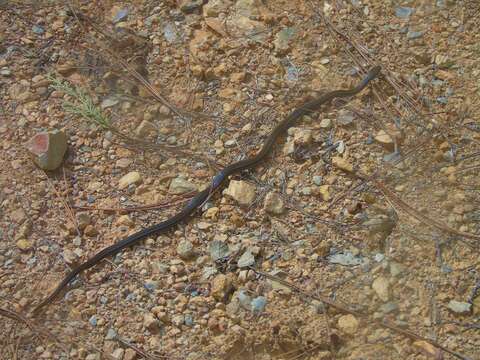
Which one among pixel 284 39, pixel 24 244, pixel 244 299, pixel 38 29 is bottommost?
pixel 24 244

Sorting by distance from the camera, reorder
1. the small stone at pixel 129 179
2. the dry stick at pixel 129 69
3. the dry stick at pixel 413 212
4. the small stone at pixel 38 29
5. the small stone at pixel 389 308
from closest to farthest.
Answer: the small stone at pixel 389 308, the dry stick at pixel 413 212, the small stone at pixel 129 179, the dry stick at pixel 129 69, the small stone at pixel 38 29

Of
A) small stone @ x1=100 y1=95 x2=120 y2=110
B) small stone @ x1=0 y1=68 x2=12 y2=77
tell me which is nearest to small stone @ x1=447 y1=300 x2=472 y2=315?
small stone @ x1=100 y1=95 x2=120 y2=110

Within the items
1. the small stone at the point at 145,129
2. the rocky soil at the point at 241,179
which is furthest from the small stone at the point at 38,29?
the small stone at the point at 145,129

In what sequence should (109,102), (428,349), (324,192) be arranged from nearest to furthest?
(428,349), (324,192), (109,102)

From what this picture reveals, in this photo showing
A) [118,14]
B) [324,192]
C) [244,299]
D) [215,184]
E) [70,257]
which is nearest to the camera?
[244,299]

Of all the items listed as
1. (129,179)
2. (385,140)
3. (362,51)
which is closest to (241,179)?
(129,179)

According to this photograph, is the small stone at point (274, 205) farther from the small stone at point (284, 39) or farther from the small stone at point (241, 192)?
the small stone at point (284, 39)

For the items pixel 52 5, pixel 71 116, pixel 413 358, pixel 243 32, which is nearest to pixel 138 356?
pixel 413 358

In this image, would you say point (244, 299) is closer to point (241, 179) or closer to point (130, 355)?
point (130, 355)

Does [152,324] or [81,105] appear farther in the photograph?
[81,105]
